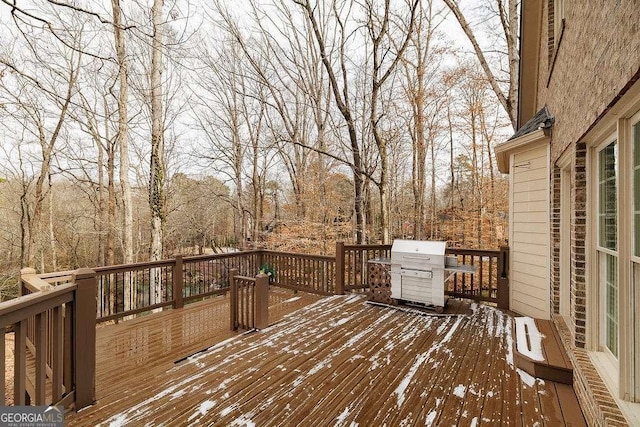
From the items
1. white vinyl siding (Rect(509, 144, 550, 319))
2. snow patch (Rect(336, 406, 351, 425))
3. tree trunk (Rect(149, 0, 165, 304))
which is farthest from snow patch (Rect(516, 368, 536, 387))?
tree trunk (Rect(149, 0, 165, 304))

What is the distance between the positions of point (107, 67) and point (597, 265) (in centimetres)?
1266

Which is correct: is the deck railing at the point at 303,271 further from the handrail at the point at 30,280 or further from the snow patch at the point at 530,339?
the handrail at the point at 30,280

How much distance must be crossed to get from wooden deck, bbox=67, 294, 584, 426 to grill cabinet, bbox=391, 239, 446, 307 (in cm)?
42

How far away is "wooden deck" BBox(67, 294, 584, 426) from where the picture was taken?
7.63 feet

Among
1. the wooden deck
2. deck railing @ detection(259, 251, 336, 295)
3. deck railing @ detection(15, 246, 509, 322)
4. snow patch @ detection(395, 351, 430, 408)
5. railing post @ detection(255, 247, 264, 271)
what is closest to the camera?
the wooden deck

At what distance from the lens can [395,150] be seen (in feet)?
46.5

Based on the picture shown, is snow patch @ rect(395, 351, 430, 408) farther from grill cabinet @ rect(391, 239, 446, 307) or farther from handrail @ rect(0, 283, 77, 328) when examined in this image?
handrail @ rect(0, 283, 77, 328)

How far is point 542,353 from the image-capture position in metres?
3.02

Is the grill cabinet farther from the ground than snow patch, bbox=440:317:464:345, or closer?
farther from the ground

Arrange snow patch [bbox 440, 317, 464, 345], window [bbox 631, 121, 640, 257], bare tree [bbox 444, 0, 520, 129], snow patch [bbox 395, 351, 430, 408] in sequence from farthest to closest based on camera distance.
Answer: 1. bare tree [bbox 444, 0, 520, 129]
2. snow patch [bbox 440, 317, 464, 345]
3. snow patch [bbox 395, 351, 430, 408]
4. window [bbox 631, 121, 640, 257]

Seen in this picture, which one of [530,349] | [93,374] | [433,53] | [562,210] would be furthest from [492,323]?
[433,53]

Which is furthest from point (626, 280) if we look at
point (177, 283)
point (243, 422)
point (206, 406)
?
point (177, 283)

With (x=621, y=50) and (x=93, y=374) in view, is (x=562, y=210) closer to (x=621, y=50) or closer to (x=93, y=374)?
(x=621, y=50)

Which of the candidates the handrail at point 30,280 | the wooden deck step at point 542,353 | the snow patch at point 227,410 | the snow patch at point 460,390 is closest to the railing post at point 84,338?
the handrail at point 30,280
